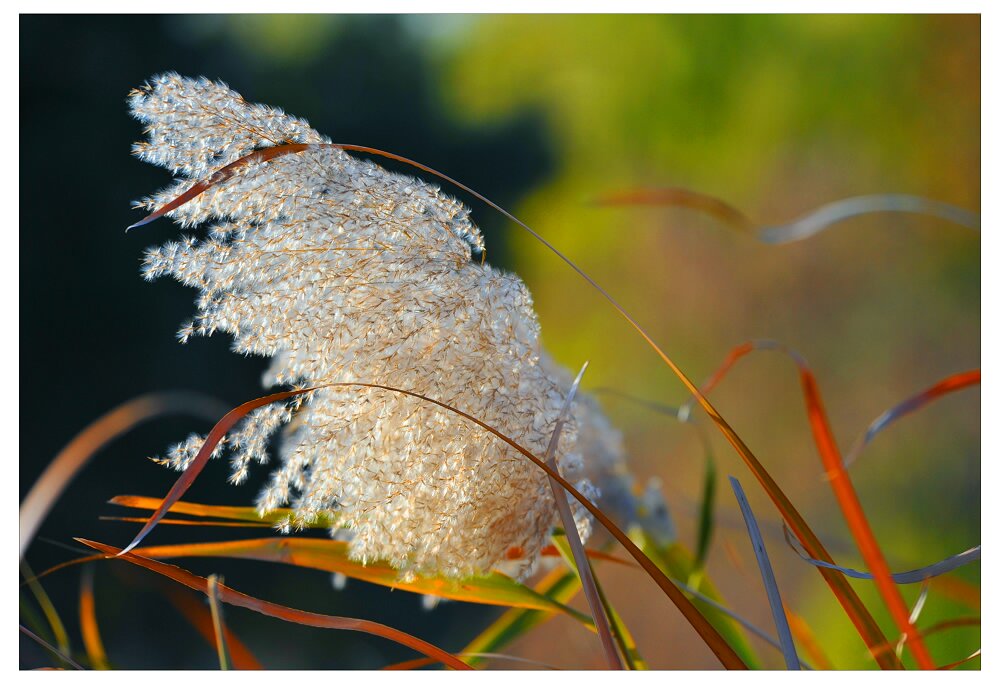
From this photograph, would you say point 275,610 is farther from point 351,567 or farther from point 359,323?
point 359,323

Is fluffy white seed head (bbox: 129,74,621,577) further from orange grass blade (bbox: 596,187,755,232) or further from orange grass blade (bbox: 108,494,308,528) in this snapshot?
orange grass blade (bbox: 596,187,755,232)

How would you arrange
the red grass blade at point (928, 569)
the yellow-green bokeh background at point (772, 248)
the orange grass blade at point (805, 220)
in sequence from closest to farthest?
the red grass blade at point (928, 569)
the orange grass blade at point (805, 220)
the yellow-green bokeh background at point (772, 248)

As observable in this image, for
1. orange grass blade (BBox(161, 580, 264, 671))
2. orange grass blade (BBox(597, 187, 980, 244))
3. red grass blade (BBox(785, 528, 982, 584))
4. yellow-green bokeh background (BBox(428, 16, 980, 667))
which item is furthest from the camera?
yellow-green bokeh background (BBox(428, 16, 980, 667))

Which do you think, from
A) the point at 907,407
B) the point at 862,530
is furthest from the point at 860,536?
the point at 907,407

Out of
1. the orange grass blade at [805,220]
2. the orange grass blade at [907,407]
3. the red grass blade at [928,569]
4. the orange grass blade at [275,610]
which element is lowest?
the orange grass blade at [275,610]

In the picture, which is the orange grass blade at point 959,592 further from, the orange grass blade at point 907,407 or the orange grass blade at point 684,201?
the orange grass blade at point 684,201

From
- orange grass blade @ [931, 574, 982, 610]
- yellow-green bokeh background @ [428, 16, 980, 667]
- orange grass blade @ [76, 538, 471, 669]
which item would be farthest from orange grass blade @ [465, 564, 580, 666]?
yellow-green bokeh background @ [428, 16, 980, 667]

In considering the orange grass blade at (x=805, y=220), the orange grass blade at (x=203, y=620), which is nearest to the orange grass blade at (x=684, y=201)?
the orange grass blade at (x=805, y=220)

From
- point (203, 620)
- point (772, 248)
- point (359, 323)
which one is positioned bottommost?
point (203, 620)
